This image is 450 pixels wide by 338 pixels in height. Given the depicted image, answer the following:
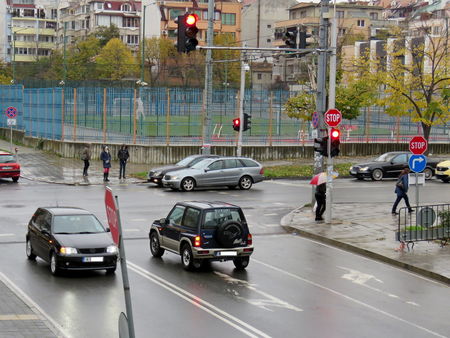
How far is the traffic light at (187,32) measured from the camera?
23.0 meters

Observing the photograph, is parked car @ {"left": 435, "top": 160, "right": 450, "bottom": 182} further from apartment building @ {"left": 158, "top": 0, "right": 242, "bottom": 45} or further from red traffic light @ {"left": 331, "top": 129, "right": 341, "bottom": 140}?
apartment building @ {"left": 158, "top": 0, "right": 242, "bottom": 45}

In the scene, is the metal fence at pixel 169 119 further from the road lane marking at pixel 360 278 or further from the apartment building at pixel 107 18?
the apartment building at pixel 107 18

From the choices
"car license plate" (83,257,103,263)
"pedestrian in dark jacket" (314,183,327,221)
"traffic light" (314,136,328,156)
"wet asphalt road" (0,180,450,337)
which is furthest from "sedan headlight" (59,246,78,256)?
"pedestrian in dark jacket" (314,183,327,221)

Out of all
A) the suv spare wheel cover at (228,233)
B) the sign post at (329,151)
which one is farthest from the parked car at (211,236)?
the sign post at (329,151)

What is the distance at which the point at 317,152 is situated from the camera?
27500 millimetres

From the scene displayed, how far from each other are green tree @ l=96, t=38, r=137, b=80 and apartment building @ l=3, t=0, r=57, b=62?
42.1 m

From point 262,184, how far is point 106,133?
13250 millimetres

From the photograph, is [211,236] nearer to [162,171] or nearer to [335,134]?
[335,134]

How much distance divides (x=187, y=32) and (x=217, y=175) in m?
12.5

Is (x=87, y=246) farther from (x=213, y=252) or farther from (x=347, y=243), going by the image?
(x=347, y=243)

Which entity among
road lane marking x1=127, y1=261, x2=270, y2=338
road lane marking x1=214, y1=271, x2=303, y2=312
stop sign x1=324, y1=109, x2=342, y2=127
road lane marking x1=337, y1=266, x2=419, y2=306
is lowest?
road lane marking x1=337, y1=266, x2=419, y2=306

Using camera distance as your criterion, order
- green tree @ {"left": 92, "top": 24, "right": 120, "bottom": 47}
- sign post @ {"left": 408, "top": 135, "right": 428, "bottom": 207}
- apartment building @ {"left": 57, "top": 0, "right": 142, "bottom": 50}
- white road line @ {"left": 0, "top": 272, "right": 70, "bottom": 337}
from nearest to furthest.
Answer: white road line @ {"left": 0, "top": 272, "right": 70, "bottom": 337}, sign post @ {"left": 408, "top": 135, "right": 428, "bottom": 207}, green tree @ {"left": 92, "top": 24, "right": 120, "bottom": 47}, apartment building @ {"left": 57, "top": 0, "right": 142, "bottom": 50}

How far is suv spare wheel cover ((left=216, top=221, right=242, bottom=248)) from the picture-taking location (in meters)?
18.0

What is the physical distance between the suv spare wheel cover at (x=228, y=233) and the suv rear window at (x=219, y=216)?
0.20 m
